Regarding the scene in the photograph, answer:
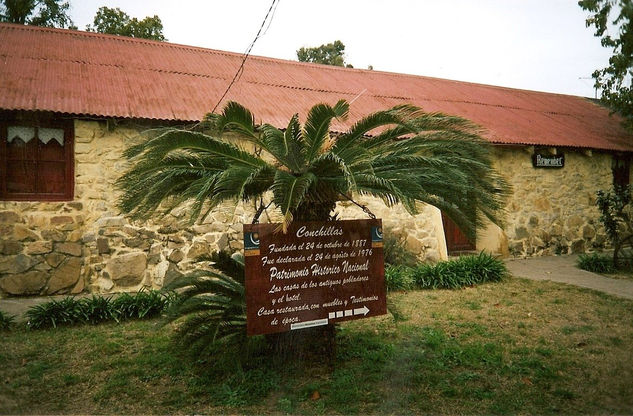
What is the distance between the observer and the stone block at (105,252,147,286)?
285 inches

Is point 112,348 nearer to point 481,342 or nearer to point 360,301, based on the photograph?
point 360,301

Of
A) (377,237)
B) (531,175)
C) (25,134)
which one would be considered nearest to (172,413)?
(377,237)

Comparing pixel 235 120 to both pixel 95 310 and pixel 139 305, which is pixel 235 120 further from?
pixel 95 310

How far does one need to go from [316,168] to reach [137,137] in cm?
207

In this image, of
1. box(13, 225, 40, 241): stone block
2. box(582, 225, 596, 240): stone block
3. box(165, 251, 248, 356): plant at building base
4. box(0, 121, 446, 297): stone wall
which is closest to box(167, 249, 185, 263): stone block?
box(0, 121, 446, 297): stone wall

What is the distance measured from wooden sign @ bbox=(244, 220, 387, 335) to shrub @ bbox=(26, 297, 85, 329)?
348cm

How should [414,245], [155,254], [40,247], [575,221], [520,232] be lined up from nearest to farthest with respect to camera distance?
1. [40,247]
2. [155,254]
3. [414,245]
4. [520,232]
5. [575,221]

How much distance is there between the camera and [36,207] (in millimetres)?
6875

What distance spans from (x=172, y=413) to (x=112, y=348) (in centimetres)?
182

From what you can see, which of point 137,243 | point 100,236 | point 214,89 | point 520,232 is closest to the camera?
point 100,236

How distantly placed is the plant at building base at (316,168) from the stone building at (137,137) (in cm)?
61

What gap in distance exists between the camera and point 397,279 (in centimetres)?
761

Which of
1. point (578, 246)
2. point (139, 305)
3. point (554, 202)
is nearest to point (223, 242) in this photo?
point (139, 305)

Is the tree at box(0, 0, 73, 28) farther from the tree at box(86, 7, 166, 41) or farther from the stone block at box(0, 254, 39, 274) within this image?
the stone block at box(0, 254, 39, 274)
